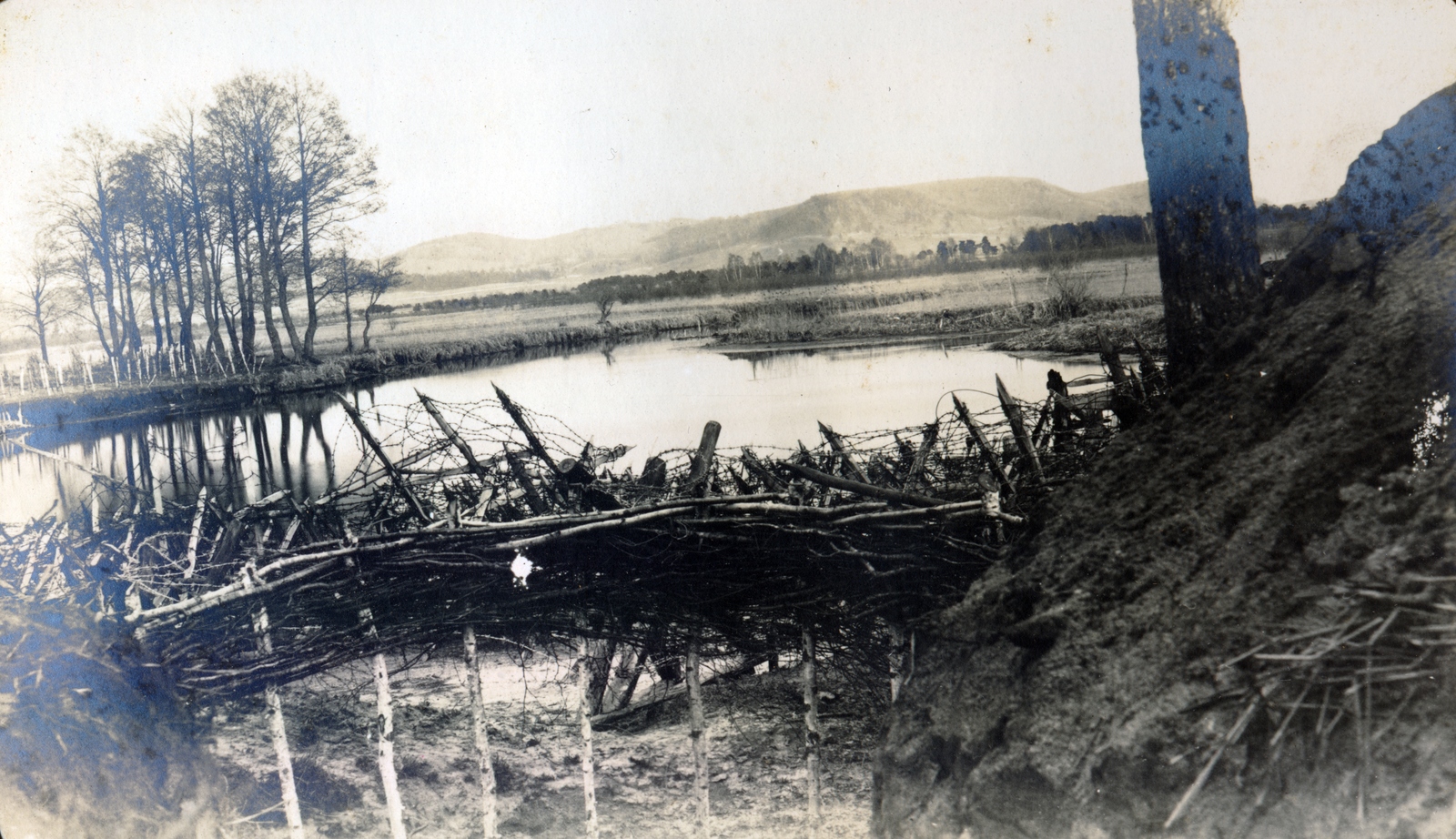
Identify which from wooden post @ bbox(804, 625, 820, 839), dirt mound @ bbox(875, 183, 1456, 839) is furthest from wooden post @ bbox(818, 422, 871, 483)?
dirt mound @ bbox(875, 183, 1456, 839)

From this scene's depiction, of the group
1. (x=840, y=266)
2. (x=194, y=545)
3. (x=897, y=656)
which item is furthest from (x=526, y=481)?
(x=840, y=266)

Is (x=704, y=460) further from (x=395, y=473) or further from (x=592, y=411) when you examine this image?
(x=395, y=473)

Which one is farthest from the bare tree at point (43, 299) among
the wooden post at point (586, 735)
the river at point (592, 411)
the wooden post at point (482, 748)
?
the wooden post at point (586, 735)

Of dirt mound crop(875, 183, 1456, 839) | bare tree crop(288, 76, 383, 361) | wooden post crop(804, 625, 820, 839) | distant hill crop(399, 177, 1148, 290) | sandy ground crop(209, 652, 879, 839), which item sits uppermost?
bare tree crop(288, 76, 383, 361)

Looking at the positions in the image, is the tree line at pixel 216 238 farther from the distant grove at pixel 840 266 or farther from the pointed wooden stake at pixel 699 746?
the pointed wooden stake at pixel 699 746

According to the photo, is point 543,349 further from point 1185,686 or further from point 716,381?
point 1185,686

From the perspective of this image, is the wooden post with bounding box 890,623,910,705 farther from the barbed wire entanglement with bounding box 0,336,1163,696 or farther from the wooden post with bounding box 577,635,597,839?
the wooden post with bounding box 577,635,597,839
